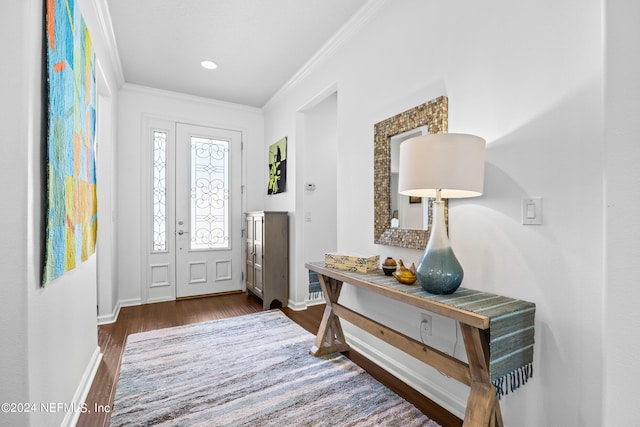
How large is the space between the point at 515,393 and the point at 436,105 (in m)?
1.52

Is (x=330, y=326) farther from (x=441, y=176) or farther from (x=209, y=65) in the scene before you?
(x=209, y=65)

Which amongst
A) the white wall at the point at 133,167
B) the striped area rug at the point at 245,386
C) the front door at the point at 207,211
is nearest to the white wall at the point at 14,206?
the striped area rug at the point at 245,386

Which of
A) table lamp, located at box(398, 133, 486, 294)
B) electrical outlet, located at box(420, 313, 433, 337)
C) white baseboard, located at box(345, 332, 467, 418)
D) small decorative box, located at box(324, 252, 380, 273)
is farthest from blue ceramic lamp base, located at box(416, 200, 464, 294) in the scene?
white baseboard, located at box(345, 332, 467, 418)

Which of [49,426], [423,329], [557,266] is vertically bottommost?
[49,426]

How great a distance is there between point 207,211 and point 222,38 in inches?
88.6

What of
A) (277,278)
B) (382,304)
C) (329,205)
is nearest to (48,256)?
(382,304)

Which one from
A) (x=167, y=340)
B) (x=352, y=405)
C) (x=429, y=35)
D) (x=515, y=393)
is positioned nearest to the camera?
(x=515, y=393)

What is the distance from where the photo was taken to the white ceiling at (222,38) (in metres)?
2.31

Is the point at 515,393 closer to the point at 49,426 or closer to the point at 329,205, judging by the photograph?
the point at 49,426

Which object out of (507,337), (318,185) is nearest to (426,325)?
(507,337)

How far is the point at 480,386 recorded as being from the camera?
1276 millimetres

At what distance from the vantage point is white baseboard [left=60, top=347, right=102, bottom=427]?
61.3 inches

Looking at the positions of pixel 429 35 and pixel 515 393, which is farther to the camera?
pixel 429 35

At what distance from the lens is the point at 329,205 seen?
385 centimetres
